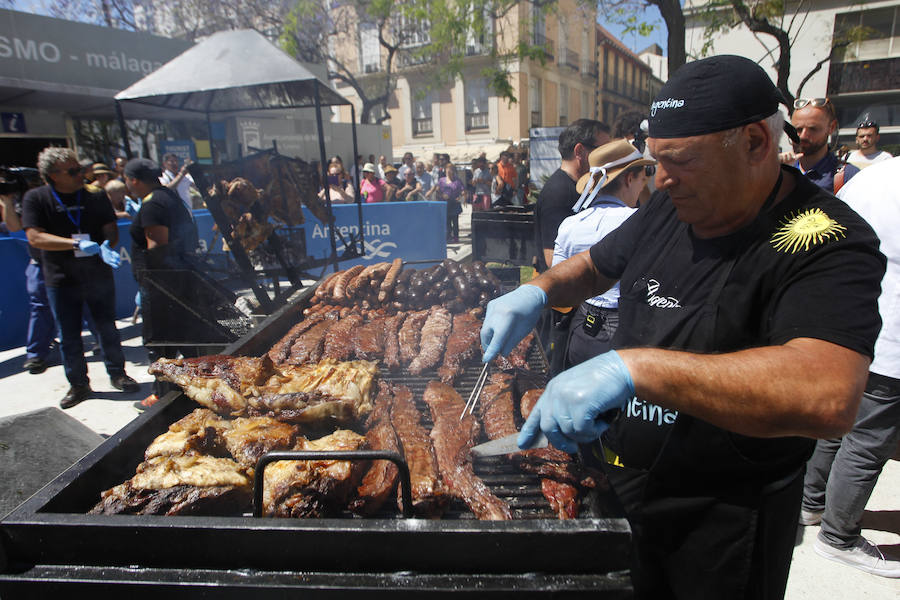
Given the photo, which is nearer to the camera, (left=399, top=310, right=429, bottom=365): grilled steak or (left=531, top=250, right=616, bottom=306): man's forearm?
(left=531, top=250, right=616, bottom=306): man's forearm

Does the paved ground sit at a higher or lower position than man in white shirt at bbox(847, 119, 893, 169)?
lower

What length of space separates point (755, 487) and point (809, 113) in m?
4.22

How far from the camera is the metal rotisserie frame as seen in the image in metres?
1.49

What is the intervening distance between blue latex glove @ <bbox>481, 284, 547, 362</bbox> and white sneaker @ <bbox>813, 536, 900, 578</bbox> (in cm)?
266

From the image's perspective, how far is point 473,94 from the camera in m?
31.9

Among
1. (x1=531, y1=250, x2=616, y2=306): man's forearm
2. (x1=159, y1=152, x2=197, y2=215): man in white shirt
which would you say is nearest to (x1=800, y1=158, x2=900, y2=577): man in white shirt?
(x1=531, y1=250, x2=616, y2=306): man's forearm

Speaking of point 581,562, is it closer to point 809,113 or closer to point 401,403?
point 401,403

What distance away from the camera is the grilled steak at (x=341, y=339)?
11.5 feet

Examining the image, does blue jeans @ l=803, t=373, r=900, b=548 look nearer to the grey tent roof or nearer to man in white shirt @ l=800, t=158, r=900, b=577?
man in white shirt @ l=800, t=158, r=900, b=577

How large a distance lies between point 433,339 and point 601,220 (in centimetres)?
147

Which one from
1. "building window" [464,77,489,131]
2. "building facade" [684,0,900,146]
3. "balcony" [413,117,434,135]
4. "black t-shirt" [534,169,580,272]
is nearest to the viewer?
"black t-shirt" [534,169,580,272]

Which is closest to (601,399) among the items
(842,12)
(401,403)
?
(401,403)

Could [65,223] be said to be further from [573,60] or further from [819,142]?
[573,60]

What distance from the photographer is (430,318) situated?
416 centimetres
